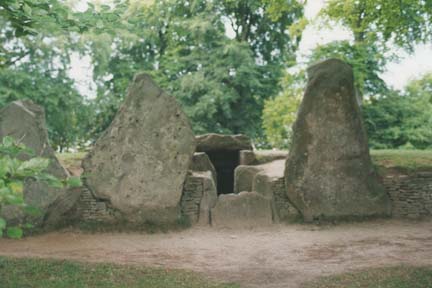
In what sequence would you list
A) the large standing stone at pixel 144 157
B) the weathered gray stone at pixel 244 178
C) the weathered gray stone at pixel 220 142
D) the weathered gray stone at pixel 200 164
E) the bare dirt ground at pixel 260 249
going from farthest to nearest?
the weathered gray stone at pixel 220 142
the weathered gray stone at pixel 200 164
the weathered gray stone at pixel 244 178
the large standing stone at pixel 144 157
the bare dirt ground at pixel 260 249

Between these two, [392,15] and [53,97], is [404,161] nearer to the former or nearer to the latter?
[392,15]

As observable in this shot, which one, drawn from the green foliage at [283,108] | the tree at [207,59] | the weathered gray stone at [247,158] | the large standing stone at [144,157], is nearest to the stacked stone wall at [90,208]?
the large standing stone at [144,157]

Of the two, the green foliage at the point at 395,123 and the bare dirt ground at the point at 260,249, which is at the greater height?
the green foliage at the point at 395,123

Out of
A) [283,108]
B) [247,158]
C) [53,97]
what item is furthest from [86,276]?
[53,97]

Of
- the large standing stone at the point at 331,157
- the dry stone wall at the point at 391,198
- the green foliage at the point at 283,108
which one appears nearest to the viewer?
the dry stone wall at the point at 391,198

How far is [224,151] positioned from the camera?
53.9 feet

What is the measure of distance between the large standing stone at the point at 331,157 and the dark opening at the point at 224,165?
4.60 meters

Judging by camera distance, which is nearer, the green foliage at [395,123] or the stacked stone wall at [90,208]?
the stacked stone wall at [90,208]

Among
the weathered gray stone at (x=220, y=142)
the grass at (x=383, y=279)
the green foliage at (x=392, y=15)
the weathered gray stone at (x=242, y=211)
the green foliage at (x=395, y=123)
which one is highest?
the green foliage at (x=392, y=15)

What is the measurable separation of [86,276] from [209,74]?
19849 millimetres

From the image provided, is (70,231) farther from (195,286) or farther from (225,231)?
(195,286)

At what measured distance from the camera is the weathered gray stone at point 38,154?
10453mm

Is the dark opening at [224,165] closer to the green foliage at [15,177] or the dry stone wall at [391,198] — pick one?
the dry stone wall at [391,198]

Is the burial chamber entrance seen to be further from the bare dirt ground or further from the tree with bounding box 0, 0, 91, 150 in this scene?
the tree with bounding box 0, 0, 91, 150
